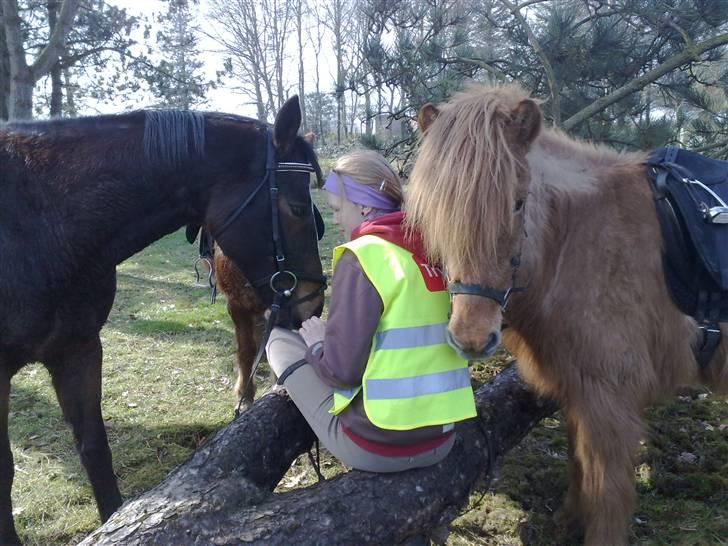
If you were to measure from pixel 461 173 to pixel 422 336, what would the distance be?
2.04ft

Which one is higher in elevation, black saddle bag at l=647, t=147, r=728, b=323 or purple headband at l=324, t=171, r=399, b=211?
purple headband at l=324, t=171, r=399, b=211

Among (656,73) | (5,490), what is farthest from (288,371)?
(656,73)

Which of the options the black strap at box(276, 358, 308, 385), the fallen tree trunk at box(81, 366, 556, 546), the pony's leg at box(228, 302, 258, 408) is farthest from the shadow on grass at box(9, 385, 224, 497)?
the black strap at box(276, 358, 308, 385)

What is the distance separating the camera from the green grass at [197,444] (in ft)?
9.07

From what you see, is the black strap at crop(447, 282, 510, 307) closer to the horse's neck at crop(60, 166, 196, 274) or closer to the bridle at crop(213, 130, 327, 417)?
the bridle at crop(213, 130, 327, 417)

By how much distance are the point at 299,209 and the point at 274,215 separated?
0.13 metres

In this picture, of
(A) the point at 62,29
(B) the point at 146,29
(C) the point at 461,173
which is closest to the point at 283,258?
(C) the point at 461,173

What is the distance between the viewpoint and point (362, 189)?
2260mm

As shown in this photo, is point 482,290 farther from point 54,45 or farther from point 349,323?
point 54,45

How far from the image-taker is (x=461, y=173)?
1.84 m

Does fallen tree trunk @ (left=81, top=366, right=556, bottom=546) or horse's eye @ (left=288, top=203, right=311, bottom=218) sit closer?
fallen tree trunk @ (left=81, top=366, right=556, bottom=546)

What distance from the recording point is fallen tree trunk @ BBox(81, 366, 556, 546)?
5.85 ft

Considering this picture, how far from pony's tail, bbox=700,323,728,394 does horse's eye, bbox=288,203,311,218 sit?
6.60 feet

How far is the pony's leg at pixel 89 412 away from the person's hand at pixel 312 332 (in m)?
1.23
